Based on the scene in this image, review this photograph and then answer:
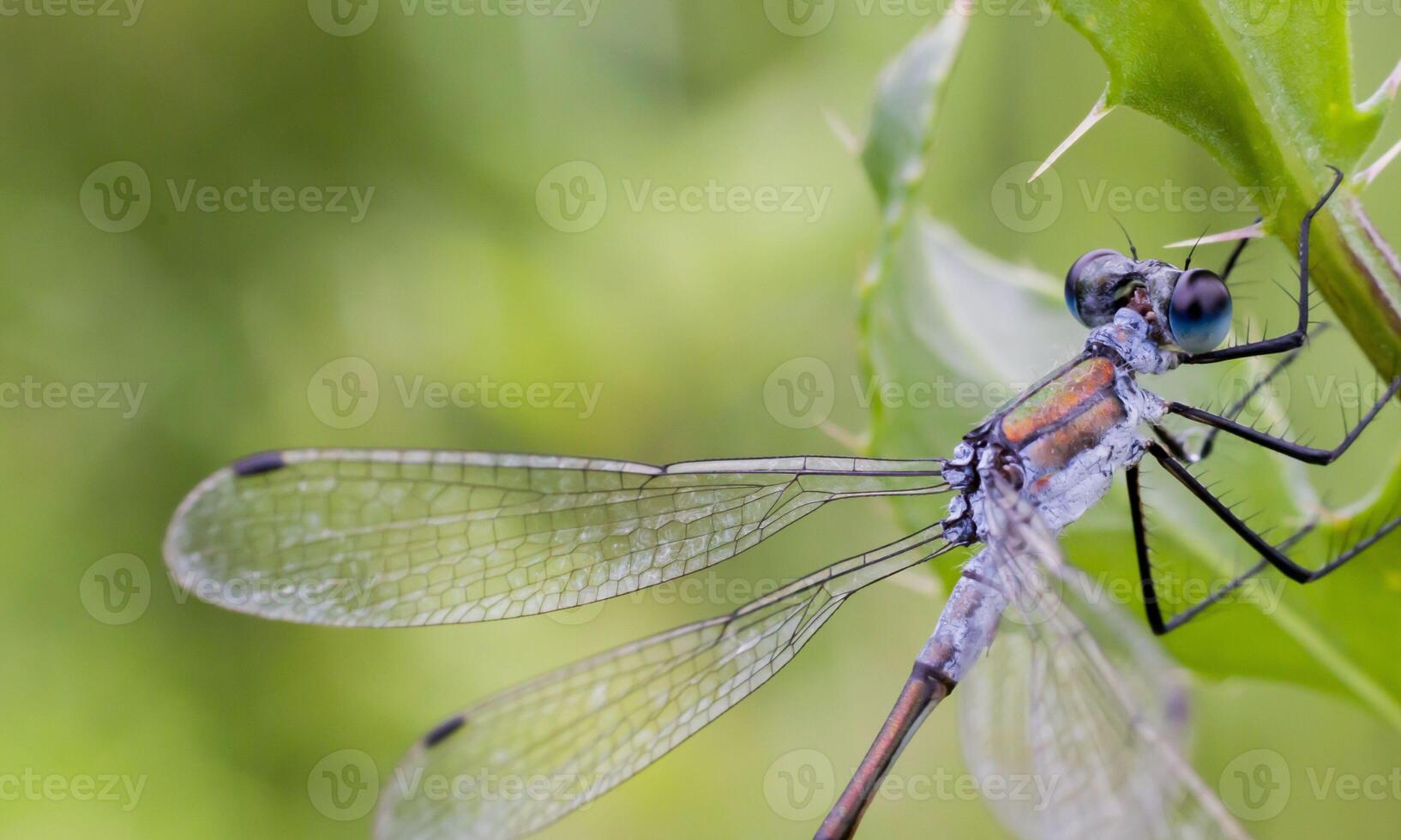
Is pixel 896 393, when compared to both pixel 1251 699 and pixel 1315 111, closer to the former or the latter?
pixel 1315 111

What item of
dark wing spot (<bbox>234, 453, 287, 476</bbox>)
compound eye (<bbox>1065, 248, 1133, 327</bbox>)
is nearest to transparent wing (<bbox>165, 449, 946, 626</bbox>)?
dark wing spot (<bbox>234, 453, 287, 476</bbox>)

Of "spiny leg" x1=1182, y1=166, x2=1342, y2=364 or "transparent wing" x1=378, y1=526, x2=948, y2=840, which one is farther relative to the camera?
"transparent wing" x1=378, y1=526, x2=948, y2=840

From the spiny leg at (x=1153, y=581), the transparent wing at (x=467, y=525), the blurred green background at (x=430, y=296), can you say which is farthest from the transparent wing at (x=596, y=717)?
the blurred green background at (x=430, y=296)

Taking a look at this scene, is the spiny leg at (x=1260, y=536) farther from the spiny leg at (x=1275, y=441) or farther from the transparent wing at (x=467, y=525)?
the transparent wing at (x=467, y=525)

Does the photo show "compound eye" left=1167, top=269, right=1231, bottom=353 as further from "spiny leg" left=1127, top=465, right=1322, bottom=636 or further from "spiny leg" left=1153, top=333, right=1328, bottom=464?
"spiny leg" left=1127, top=465, right=1322, bottom=636

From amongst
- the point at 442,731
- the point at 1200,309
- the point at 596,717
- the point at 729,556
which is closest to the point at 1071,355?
the point at 1200,309

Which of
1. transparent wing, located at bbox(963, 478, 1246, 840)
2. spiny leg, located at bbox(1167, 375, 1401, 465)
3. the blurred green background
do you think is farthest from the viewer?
the blurred green background

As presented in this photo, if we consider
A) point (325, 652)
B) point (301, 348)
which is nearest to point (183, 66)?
point (301, 348)
